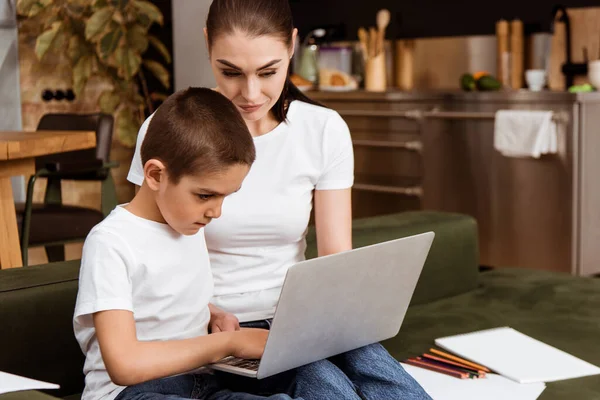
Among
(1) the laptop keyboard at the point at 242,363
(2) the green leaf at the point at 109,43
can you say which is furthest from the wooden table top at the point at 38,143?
(2) the green leaf at the point at 109,43

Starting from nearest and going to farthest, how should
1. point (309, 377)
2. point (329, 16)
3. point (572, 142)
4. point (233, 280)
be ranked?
point (309, 377) → point (233, 280) → point (572, 142) → point (329, 16)

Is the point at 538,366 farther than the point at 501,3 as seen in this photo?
No

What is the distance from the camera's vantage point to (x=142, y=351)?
138 centimetres

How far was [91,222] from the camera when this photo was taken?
3.58m

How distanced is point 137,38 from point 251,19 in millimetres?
3925

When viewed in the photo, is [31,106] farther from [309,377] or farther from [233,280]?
[309,377]

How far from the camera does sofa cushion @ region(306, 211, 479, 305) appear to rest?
252 centimetres

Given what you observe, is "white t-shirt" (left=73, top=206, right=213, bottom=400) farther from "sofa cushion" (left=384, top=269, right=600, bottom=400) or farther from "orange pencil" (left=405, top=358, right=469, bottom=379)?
"sofa cushion" (left=384, top=269, right=600, bottom=400)

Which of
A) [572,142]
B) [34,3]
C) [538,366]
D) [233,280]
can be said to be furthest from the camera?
[34,3]

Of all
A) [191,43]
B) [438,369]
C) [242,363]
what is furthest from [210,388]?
[191,43]

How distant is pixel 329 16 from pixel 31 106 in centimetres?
204

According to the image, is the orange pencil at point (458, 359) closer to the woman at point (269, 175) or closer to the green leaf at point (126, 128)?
the woman at point (269, 175)

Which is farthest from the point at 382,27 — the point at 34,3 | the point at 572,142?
the point at 34,3

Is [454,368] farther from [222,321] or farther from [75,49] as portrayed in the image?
→ [75,49]
